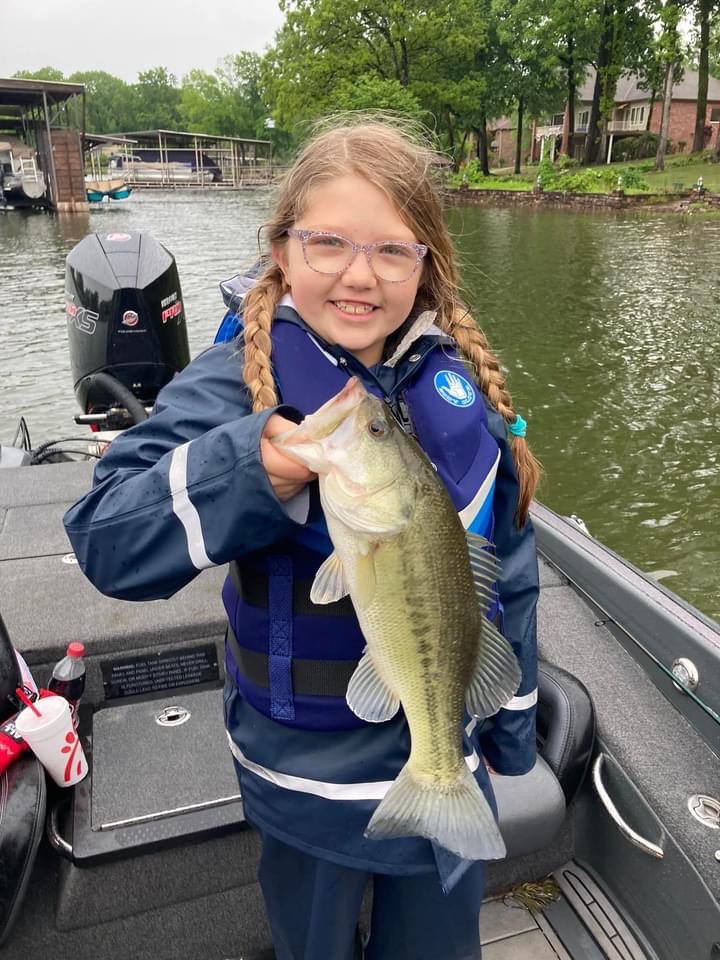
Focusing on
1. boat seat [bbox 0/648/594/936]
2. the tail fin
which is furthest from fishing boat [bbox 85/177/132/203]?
the tail fin

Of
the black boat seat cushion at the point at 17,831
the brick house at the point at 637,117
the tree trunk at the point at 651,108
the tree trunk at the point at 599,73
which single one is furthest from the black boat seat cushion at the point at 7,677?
the tree trunk at the point at 651,108

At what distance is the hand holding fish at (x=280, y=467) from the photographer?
54.3 inches

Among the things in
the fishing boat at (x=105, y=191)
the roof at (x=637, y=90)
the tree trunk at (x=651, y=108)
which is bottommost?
the fishing boat at (x=105, y=191)

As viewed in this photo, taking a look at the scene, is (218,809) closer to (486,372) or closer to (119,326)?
(486,372)

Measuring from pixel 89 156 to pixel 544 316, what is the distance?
208ft

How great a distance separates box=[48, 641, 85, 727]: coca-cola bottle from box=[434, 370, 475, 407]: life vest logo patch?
1.61m

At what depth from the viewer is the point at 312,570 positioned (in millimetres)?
1630

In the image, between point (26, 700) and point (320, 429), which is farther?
point (26, 700)

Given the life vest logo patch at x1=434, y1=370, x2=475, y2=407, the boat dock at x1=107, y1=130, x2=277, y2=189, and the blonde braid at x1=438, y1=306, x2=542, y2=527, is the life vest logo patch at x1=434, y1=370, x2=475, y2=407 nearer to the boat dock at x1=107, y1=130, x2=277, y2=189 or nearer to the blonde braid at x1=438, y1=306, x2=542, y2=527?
the blonde braid at x1=438, y1=306, x2=542, y2=527

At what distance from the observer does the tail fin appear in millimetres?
1528

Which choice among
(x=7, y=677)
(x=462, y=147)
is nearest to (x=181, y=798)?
(x=7, y=677)

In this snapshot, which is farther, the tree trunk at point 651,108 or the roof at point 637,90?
the roof at point 637,90

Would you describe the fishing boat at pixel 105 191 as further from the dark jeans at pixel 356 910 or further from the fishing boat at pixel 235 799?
the dark jeans at pixel 356 910

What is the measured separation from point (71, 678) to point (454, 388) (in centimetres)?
165
